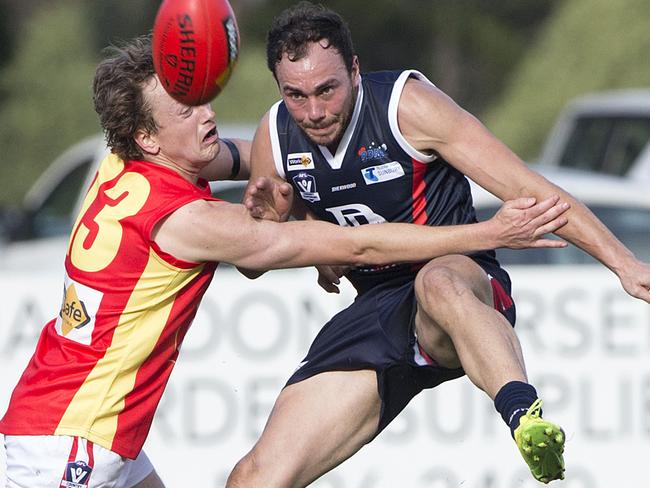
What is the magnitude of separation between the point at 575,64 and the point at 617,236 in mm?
9713

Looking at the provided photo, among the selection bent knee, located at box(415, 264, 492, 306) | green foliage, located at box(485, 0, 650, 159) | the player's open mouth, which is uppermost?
green foliage, located at box(485, 0, 650, 159)

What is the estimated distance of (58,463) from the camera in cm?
421

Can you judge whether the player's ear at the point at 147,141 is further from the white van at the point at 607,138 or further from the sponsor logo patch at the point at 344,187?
A: the white van at the point at 607,138

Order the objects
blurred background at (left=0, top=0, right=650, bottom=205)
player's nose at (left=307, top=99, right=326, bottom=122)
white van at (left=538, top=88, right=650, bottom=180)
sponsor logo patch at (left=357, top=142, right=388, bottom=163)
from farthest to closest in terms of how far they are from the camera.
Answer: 1. blurred background at (left=0, top=0, right=650, bottom=205)
2. white van at (left=538, top=88, right=650, bottom=180)
3. sponsor logo patch at (left=357, top=142, right=388, bottom=163)
4. player's nose at (left=307, top=99, right=326, bottom=122)

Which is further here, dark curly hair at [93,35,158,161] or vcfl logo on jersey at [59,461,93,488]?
dark curly hair at [93,35,158,161]

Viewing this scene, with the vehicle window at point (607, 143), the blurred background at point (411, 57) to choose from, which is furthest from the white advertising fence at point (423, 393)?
the blurred background at point (411, 57)

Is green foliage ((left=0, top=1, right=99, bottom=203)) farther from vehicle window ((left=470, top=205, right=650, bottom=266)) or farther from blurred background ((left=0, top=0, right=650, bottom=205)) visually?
vehicle window ((left=470, top=205, right=650, bottom=266))

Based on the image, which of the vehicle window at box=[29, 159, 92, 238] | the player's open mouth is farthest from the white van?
the player's open mouth

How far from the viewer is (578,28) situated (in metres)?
17.4

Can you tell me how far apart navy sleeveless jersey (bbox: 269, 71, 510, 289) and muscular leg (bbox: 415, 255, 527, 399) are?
0.32m

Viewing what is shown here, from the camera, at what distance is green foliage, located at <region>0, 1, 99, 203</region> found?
19281 mm

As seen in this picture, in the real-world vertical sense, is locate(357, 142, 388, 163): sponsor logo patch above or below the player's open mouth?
below


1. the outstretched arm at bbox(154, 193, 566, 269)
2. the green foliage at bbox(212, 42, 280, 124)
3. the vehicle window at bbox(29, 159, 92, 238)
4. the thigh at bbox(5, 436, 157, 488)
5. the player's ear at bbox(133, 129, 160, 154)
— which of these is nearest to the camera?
the thigh at bbox(5, 436, 157, 488)

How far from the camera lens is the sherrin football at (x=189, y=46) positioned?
4.28 m
